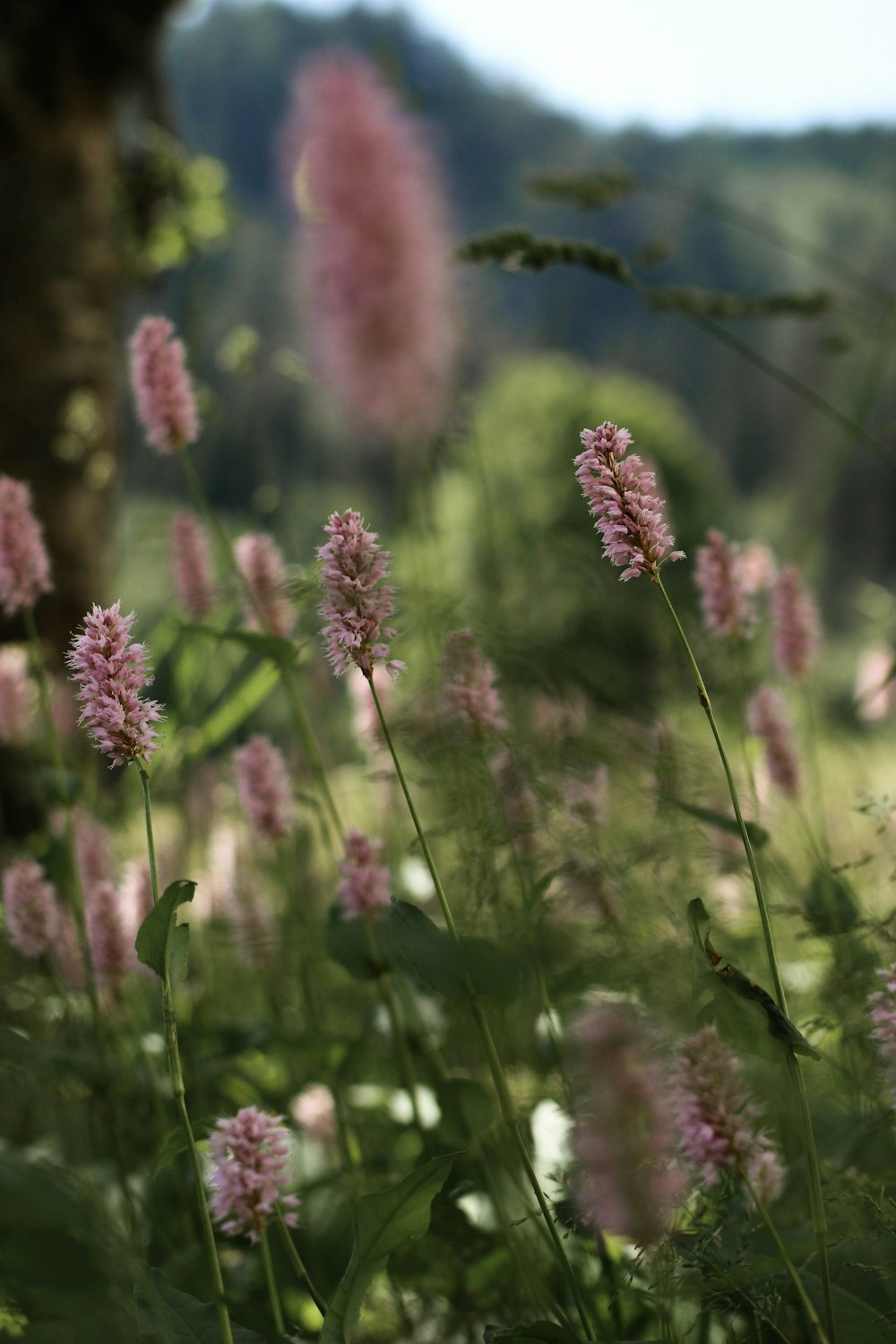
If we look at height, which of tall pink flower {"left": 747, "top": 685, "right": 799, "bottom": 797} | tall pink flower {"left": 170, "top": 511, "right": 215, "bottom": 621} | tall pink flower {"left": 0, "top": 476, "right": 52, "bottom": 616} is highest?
tall pink flower {"left": 170, "top": 511, "right": 215, "bottom": 621}

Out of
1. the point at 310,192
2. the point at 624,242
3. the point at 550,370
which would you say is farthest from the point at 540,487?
the point at 624,242

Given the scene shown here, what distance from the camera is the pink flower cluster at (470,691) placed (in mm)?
588

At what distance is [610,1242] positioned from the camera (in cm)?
71

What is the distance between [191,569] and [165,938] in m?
0.67

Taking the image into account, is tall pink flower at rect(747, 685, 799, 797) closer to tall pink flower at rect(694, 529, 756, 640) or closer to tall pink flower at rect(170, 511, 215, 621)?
tall pink flower at rect(694, 529, 756, 640)

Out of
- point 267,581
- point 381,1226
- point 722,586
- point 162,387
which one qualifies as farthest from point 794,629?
point 381,1226

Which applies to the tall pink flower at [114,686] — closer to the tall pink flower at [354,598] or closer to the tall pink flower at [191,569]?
the tall pink flower at [354,598]

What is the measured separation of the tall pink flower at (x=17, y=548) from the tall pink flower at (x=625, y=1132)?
0.45 meters

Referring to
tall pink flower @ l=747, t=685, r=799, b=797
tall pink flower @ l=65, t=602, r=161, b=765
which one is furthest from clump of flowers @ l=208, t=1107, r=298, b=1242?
tall pink flower @ l=747, t=685, r=799, b=797

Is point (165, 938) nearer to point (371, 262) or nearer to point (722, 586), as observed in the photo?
point (722, 586)

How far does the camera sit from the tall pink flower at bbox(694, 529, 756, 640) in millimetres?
687

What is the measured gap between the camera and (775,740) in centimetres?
98

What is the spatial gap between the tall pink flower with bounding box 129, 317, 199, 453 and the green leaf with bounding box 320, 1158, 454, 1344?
52 centimetres

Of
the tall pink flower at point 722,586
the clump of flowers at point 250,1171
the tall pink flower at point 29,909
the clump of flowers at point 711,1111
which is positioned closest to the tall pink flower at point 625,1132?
the clump of flowers at point 711,1111
